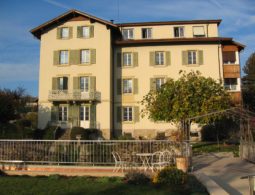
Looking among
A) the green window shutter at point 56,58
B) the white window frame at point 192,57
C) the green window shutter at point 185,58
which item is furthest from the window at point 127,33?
the green window shutter at point 56,58

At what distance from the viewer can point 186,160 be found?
1197 centimetres

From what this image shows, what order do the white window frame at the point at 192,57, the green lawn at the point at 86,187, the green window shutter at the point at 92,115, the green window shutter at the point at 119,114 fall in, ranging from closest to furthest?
the green lawn at the point at 86,187, the green window shutter at the point at 92,115, the green window shutter at the point at 119,114, the white window frame at the point at 192,57

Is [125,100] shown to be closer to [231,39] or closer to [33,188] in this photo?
[231,39]

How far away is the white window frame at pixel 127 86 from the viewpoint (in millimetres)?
32625

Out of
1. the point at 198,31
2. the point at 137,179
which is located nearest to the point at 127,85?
the point at 198,31

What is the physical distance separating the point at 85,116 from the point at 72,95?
2428 millimetres

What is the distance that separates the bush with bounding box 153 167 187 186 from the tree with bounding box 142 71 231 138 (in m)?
11.0

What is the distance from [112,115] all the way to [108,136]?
2.49 meters

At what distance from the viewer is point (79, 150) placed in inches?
502

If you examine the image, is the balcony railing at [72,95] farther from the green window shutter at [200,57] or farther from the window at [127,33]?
the green window shutter at [200,57]

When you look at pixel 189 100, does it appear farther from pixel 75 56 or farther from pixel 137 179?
pixel 75 56

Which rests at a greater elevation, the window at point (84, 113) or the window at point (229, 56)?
the window at point (229, 56)

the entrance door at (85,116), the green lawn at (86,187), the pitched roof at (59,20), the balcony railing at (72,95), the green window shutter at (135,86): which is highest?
the pitched roof at (59,20)

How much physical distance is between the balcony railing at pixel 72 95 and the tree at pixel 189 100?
10.8 m
